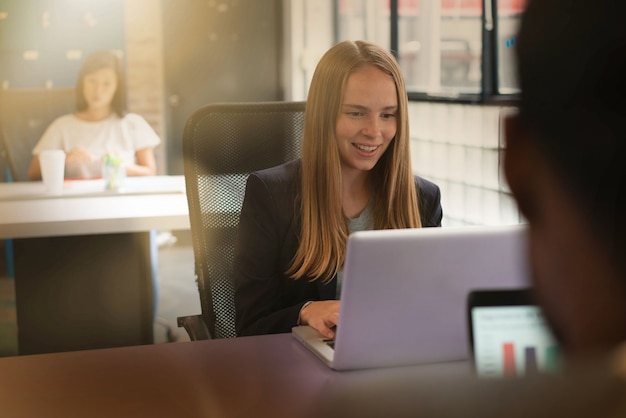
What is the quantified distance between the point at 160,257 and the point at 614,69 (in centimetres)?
551

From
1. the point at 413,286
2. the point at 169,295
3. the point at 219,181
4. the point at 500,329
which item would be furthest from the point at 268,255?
the point at 169,295

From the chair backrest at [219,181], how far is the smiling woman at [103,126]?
5.56 ft

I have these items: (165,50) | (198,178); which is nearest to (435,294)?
(198,178)

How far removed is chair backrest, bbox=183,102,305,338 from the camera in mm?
1903

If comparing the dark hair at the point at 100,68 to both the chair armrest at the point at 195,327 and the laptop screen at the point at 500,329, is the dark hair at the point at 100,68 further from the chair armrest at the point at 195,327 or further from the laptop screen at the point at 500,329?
the laptop screen at the point at 500,329

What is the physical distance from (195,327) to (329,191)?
0.42 metres

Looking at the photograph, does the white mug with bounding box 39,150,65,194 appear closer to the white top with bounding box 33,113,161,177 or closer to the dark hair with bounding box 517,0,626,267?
the white top with bounding box 33,113,161,177

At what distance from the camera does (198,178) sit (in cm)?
191

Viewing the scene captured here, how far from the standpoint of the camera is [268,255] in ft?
5.56

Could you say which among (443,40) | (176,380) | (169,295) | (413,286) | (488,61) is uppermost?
(443,40)

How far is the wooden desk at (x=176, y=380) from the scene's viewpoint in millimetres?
1013

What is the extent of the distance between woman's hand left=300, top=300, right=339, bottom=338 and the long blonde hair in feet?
0.77

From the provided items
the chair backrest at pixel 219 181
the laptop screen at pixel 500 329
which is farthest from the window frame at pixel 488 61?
the laptop screen at pixel 500 329

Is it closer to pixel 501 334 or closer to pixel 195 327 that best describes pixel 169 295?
pixel 195 327
